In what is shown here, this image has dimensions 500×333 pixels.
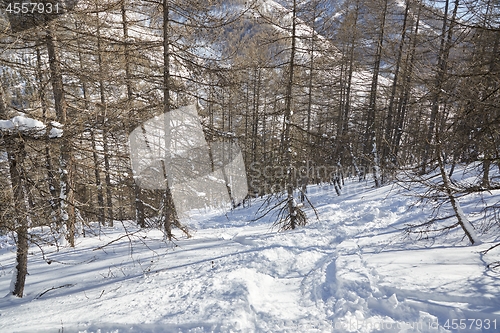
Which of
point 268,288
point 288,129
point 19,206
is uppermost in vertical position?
point 288,129

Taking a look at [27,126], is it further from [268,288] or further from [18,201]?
[268,288]

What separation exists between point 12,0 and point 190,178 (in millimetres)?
5080

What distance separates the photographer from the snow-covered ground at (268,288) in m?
3.51

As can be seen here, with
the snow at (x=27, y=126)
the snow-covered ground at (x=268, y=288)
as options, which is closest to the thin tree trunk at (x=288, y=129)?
the snow-covered ground at (x=268, y=288)

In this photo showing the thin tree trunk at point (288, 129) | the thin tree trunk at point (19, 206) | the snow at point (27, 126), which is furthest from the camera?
the thin tree trunk at point (288, 129)

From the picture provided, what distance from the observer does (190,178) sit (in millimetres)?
7652

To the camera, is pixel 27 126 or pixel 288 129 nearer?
pixel 27 126

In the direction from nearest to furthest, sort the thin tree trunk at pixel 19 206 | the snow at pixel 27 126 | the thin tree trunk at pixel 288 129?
the snow at pixel 27 126, the thin tree trunk at pixel 19 206, the thin tree trunk at pixel 288 129

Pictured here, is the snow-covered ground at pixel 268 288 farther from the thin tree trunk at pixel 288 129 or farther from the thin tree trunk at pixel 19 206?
the thin tree trunk at pixel 288 129

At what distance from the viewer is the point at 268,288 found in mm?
4668

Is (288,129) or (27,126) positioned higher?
(288,129)

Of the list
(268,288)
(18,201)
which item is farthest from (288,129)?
(18,201)

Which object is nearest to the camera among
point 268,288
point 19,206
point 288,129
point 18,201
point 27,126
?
point 27,126

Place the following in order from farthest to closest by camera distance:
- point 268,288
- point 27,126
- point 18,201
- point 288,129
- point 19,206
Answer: point 288,129, point 268,288, point 19,206, point 18,201, point 27,126
